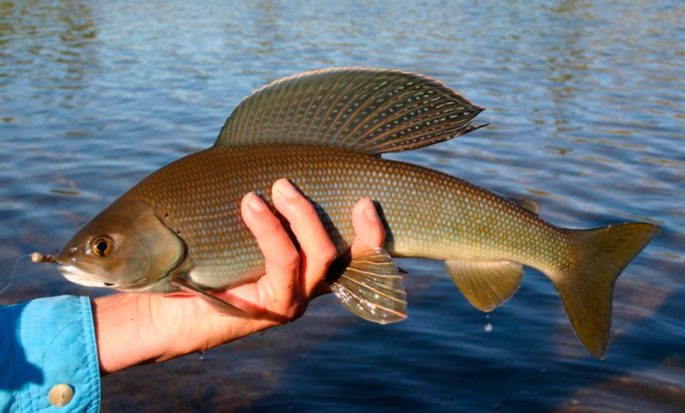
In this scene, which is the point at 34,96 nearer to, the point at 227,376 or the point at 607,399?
the point at 227,376

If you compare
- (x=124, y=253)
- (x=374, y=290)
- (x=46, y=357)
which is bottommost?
(x=46, y=357)

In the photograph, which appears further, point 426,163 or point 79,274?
point 426,163

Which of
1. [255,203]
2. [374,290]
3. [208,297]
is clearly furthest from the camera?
[374,290]

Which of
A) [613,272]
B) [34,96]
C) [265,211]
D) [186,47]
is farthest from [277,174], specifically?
[186,47]

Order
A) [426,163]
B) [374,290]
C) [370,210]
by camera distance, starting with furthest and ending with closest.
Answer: [426,163] → [374,290] → [370,210]

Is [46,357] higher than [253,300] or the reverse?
the reverse

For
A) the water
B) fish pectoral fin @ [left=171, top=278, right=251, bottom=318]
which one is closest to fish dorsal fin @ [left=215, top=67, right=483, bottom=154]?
fish pectoral fin @ [left=171, top=278, right=251, bottom=318]

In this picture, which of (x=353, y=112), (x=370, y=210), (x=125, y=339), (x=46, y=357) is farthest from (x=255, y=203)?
(x=46, y=357)

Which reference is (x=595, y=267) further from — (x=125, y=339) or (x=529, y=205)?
(x=125, y=339)
